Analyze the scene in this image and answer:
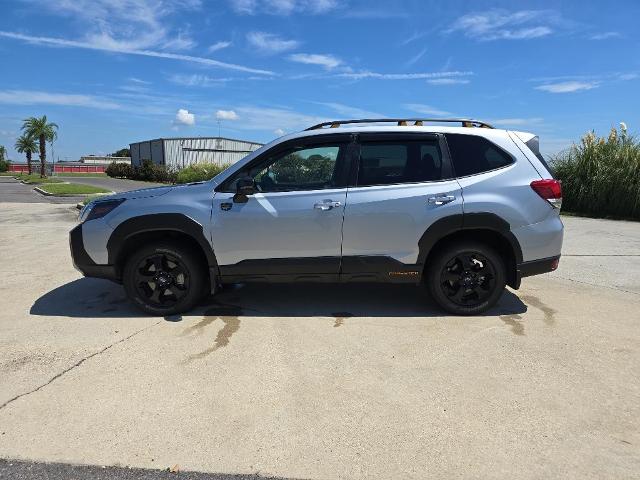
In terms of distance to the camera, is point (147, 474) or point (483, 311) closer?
point (147, 474)

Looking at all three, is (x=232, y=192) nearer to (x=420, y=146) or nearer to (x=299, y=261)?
(x=299, y=261)

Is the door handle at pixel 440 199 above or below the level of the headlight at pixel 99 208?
above

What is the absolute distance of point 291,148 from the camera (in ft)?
15.5

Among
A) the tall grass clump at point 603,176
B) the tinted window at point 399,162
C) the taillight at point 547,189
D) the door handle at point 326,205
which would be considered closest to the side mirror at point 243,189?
the door handle at point 326,205

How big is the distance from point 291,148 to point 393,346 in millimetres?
2152

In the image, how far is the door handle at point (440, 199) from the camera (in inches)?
179

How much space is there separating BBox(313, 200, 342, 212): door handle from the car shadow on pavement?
113 centimetres

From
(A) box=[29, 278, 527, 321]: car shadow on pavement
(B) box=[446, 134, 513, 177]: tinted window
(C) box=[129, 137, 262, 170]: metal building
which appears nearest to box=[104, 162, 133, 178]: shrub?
(C) box=[129, 137, 262, 170]: metal building

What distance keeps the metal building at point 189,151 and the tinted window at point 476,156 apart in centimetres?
4689

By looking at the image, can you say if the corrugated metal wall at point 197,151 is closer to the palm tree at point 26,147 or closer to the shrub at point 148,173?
the shrub at point 148,173

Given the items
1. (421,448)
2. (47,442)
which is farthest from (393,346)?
(47,442)

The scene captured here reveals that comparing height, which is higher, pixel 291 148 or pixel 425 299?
pixel 291 148

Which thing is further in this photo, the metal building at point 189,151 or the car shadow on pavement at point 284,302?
the metal building at point 189,151

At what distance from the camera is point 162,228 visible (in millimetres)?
4656
